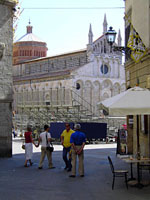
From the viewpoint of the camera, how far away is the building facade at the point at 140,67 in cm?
1449

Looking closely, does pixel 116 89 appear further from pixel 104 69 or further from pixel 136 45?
pixel 136 45

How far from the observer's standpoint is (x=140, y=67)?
15539 mm

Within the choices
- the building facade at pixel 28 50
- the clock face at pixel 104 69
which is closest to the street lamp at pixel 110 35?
the clock face at pixel 104 69

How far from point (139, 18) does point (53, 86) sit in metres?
42.5

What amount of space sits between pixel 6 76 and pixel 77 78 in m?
38.6

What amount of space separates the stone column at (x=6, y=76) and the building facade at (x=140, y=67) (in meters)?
5.51

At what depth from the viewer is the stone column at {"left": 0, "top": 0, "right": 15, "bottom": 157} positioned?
17516 millimetres

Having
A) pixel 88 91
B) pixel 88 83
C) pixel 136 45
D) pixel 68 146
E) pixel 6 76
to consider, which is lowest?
pixel 68 146

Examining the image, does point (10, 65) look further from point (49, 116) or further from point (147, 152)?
point (49, 116)

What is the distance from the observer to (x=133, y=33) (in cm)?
1441

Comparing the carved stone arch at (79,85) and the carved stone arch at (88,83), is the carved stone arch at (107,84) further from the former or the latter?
the carved stone arch at (79,85)

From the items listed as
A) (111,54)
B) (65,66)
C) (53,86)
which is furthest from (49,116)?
(111,54)

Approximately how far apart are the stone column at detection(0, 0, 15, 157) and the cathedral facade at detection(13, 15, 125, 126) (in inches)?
1432

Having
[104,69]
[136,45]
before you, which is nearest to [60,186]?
[136,45]
